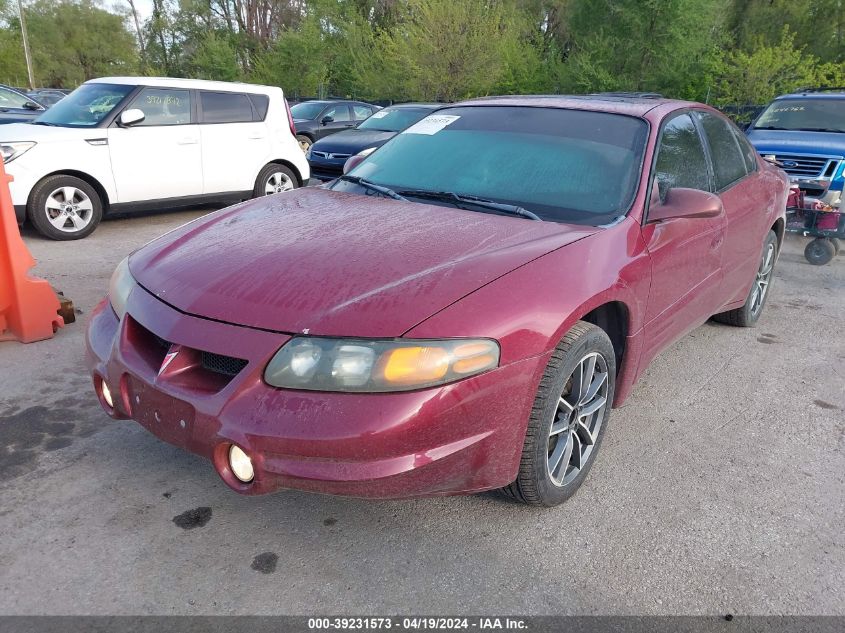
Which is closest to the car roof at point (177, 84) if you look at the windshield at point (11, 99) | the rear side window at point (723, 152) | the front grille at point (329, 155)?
the front grille at point (329, 155)

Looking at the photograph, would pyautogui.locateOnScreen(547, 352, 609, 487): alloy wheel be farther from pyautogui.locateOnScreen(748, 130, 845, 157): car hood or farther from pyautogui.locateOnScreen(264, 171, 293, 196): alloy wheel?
pyautogui.locateOnScreen(748, 130, 845, 157): car hood

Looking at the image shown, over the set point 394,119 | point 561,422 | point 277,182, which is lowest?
point 277,182

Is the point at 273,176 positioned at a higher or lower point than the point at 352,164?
lower

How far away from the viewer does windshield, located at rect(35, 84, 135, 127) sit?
715 cm

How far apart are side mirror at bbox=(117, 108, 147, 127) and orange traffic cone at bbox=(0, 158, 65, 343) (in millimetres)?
3282

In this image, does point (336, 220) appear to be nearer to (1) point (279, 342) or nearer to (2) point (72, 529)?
(1) point (279, 342)

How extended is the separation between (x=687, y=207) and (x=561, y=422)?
1.14m

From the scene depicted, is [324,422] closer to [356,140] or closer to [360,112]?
[356,140]

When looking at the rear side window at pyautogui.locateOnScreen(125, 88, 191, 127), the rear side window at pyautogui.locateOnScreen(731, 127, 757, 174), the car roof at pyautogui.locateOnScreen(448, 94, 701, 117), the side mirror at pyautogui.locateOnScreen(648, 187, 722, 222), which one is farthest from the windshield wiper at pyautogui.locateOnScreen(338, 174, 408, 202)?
the rear side window at pyautogui.locateOnScreen(125, 88, 191, 127)

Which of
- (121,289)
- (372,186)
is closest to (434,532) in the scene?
(121,289)

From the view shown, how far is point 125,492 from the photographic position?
8.55 ft

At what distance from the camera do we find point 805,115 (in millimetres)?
9102

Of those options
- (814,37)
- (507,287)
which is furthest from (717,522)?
(814,37)

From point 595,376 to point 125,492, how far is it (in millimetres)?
1907
